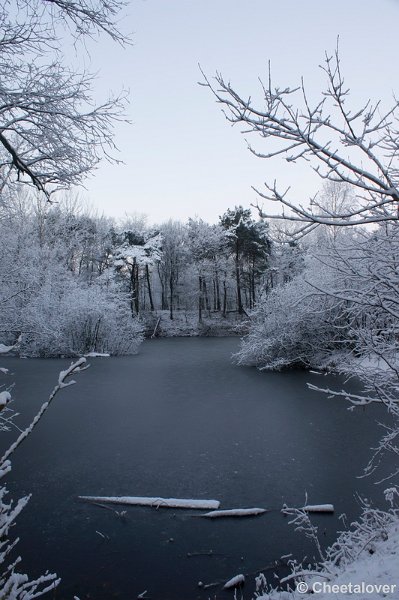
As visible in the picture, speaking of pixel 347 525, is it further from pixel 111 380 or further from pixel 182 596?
pixel 111 380

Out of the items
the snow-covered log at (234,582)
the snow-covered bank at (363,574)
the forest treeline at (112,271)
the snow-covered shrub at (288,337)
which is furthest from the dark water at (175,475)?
the forest treeline at (112,271)

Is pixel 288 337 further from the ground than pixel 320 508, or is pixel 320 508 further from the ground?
pixel 288 337

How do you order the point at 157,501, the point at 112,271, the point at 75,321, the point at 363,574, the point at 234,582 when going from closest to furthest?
the point at 363,574
the point at 234,582
the point at 157,501
the point at 75,321
the point at 112,271

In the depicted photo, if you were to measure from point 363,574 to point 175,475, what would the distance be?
361 centimetres

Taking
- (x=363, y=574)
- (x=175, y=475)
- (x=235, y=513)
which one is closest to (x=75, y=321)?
(x=175, y=475)

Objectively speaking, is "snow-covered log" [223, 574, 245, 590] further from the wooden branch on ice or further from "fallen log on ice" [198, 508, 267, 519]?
the wooden branch on ice

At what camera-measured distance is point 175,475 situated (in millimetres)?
5906

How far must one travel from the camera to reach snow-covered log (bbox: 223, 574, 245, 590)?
3622mm

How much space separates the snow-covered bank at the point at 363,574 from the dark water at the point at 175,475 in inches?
31.4

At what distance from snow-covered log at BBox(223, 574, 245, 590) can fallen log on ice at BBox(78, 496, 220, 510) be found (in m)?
1.28

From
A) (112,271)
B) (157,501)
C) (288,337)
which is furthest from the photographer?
(112,271)

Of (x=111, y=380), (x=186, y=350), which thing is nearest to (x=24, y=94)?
(x=111, y=380)

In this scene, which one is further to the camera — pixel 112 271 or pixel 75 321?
pixel 112 271

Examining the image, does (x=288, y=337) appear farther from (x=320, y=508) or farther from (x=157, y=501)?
(x=157, y=501)
